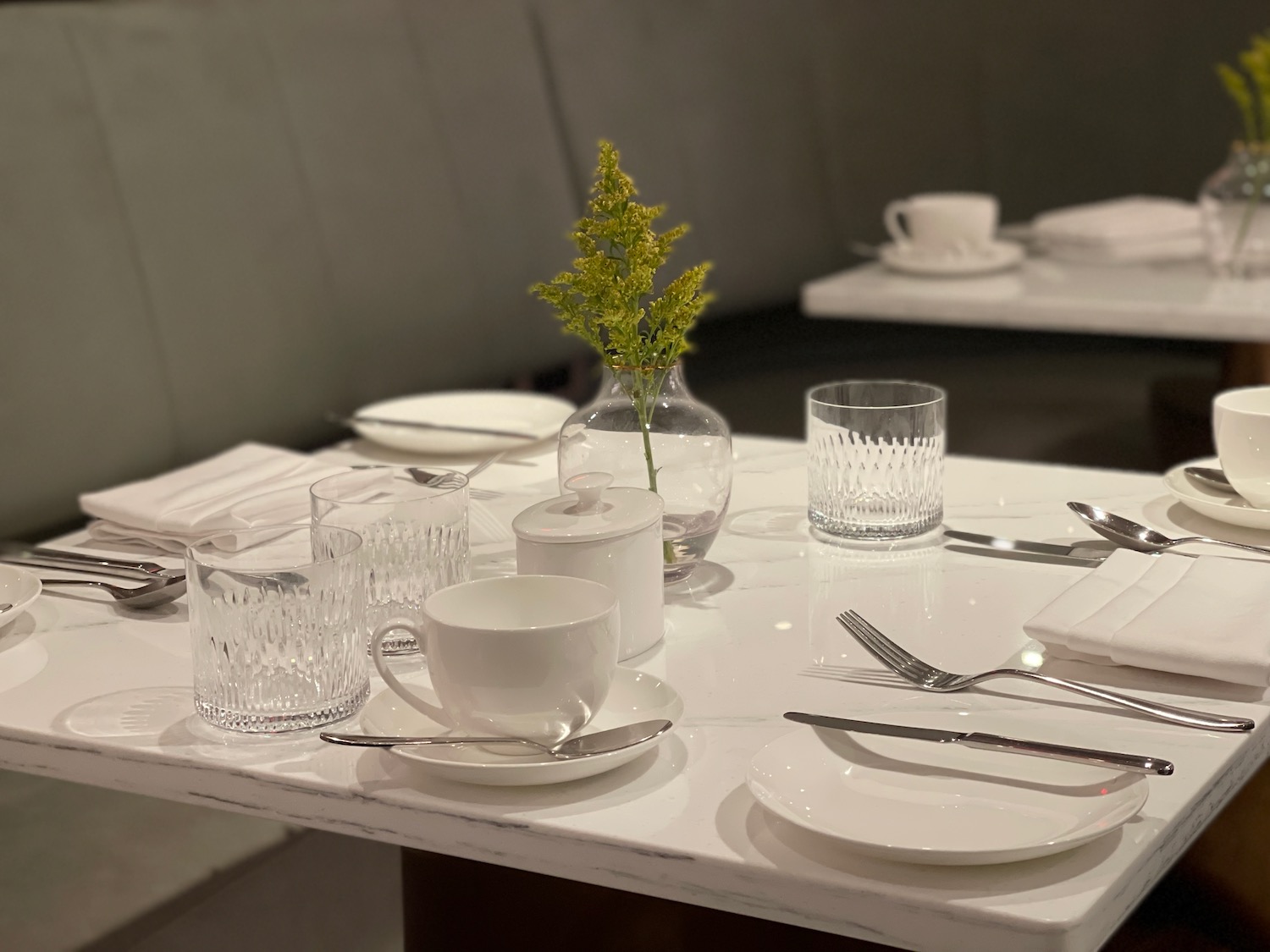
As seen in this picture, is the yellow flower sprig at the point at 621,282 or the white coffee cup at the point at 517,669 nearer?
the white coffee cup at the point at 517,669

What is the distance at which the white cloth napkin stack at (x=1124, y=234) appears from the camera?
8.26 ft

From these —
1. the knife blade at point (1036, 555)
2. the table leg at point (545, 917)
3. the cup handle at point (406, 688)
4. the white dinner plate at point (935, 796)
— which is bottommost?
the table leg at point (545, 917)

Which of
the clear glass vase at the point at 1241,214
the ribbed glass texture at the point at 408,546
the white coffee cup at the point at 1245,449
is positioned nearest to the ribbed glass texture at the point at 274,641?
the ribbed glass texture at the point at 408,546

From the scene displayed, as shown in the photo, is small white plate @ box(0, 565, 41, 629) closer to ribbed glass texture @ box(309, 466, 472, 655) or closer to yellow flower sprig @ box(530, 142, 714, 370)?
ribbed glass texture @ box(309, 466, 472, 655)

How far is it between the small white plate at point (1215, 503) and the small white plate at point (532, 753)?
0.54 metres

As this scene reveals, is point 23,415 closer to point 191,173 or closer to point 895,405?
point 191,173

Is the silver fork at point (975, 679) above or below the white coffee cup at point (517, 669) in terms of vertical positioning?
below

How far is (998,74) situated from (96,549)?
270cm

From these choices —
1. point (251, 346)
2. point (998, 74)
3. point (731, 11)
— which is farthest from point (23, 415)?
point (998, 74)

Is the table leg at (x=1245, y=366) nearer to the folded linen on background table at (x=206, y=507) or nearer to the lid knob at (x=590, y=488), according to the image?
the folded linen on background table at (x=206, y=507)

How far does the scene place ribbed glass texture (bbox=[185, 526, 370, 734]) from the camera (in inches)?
35.8

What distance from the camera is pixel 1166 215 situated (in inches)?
104

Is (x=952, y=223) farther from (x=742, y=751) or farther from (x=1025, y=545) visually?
(x=742, y=751)

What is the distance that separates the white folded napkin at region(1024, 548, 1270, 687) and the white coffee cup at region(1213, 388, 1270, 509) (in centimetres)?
15
